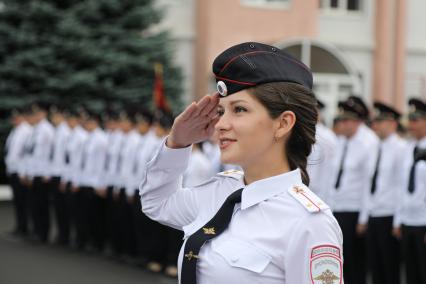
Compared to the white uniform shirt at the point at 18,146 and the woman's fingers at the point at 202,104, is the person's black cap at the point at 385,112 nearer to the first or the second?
the woman's fingers at the point at 202,104

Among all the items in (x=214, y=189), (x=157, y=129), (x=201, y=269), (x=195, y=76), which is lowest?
(x=195, y=76)

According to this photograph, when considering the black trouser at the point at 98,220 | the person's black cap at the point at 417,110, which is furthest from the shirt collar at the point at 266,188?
the black trouser at the point at 98,220

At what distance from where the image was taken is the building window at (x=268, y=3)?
17.9 metres

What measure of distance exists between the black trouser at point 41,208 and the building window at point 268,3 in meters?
8.83

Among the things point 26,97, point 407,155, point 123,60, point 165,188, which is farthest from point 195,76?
point 165,188

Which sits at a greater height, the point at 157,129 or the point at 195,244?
the point at 195,244

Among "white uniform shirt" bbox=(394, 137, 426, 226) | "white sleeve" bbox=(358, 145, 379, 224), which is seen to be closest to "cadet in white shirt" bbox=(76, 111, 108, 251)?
"white sleeve" bbox=(358, 145, 379, 224)

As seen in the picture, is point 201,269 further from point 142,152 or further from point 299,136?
point 142,152

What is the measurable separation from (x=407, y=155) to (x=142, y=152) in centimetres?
350

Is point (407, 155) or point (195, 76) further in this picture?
point (195, 76)

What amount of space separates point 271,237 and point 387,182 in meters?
5.00

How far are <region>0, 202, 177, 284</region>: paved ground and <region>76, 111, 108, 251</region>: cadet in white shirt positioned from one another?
1.24 feet

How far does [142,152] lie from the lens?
8.76 metres

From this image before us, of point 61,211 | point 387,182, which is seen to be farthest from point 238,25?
point 387,182
